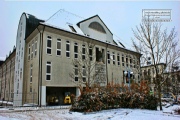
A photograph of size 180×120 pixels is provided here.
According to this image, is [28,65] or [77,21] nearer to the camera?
[28,65]

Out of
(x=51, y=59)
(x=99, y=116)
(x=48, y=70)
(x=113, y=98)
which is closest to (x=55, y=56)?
(x=51, y=59)

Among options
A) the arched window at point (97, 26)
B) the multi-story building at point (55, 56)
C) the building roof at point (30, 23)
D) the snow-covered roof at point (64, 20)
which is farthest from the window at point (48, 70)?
the arched window at point (97, 26)

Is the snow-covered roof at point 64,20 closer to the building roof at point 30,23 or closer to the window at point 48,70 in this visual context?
the building roof at point 30,23

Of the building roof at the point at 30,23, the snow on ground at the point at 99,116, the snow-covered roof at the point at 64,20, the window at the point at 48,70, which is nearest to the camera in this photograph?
the snow on ground at the point at 99,116

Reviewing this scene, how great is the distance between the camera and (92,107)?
13641 millimetres

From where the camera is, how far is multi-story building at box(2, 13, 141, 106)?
24.0 metres

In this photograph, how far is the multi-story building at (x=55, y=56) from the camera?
2397 cm

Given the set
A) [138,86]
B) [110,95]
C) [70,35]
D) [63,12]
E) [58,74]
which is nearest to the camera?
[110,95]

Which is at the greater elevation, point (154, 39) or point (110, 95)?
point (154, 39)

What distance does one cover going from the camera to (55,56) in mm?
25172

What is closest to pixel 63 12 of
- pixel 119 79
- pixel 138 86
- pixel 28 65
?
pixel 28 65

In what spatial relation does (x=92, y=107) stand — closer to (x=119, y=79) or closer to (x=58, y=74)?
(x=58, y=74)

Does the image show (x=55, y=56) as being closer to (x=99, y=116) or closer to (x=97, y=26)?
(x=97, y=26)

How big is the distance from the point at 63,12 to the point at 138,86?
21.0m
